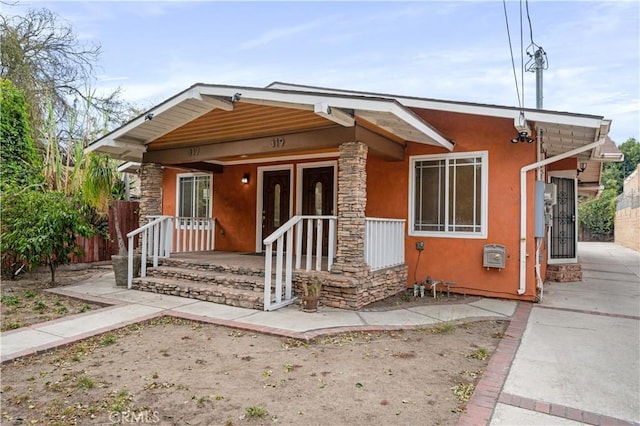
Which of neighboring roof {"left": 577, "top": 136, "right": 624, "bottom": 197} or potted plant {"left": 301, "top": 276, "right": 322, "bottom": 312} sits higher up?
neighboring roof {"left": 577, "top": 136, "right": 624, "bottom": 197}

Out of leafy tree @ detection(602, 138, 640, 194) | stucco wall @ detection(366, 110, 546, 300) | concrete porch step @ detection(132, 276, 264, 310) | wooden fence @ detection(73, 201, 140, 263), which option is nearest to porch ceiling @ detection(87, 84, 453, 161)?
stucco wall @ detection(366, 110, 546, 300)

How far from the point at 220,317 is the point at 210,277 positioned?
168cm

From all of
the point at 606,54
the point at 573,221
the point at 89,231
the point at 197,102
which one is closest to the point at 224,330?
the point at 197,102

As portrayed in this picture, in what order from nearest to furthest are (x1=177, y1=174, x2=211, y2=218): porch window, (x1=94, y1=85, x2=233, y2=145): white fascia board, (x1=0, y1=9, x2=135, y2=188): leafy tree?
(x1=94, y1=85, x2=233, y2=145): white fascia board < (x1=177, y1=174, x2=211, y2=218): porch window < (x1=0, y1=9, x2=135, y2=188): leafy tree

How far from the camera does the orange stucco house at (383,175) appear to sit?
5.95 meters

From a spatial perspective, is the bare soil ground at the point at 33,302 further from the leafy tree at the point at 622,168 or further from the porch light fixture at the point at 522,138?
the leafy tree at the point at 622,168

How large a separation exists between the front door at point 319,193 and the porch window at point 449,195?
78.2 inches

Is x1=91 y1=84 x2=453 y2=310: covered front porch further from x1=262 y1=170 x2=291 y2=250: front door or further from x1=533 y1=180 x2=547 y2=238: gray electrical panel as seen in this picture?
x1=533 y1=180 x2=547 y2=238: gray electrical panel

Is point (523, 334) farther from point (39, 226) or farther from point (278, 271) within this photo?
point (39, 226)

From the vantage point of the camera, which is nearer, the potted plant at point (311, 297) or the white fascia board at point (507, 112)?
the white fascia board at point (507, 112)

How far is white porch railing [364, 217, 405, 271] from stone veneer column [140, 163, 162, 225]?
4.76 meters

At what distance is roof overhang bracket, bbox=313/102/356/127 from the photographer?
5.25 metres

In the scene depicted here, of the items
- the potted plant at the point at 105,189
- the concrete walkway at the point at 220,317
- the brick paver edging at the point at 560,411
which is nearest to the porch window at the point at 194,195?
the potted plant at the point at 105,189

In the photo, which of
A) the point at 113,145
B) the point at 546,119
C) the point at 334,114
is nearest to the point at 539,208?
the point at 546,119
